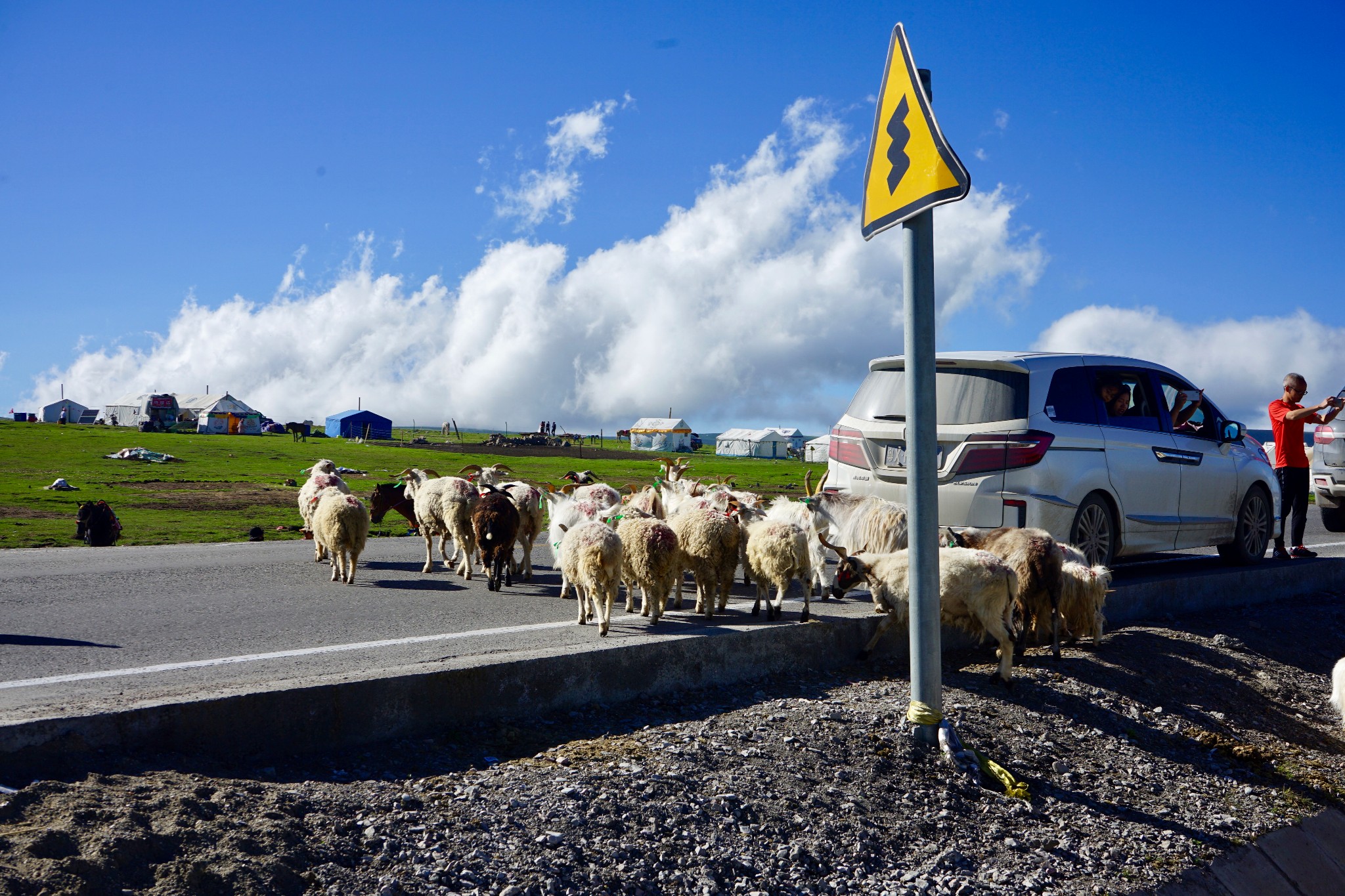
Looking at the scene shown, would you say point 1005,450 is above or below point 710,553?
above

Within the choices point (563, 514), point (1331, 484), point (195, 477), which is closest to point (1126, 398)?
point (563, 514)

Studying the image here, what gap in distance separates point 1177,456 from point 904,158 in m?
7.09

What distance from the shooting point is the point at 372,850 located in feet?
12.3

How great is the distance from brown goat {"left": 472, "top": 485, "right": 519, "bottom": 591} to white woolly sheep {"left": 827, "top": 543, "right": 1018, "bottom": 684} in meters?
4.06

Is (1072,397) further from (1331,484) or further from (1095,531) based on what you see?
(1331,484)

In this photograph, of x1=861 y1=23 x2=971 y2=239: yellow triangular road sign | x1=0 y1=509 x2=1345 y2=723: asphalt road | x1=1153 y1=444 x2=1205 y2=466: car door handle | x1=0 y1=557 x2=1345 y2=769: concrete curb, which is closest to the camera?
x1=0 y1=557 x2=1345 y2=769: concrete curb

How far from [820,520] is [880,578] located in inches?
85.3

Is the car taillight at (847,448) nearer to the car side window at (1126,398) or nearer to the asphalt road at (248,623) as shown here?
the asphalt road at (248,623)

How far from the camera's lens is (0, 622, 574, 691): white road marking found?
5.67 m

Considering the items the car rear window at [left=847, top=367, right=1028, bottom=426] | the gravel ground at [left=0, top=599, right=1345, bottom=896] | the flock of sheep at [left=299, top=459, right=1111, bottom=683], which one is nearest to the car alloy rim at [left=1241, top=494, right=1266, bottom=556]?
the flock of sheep at [left=299, top=459, right=1111, bottom=683]

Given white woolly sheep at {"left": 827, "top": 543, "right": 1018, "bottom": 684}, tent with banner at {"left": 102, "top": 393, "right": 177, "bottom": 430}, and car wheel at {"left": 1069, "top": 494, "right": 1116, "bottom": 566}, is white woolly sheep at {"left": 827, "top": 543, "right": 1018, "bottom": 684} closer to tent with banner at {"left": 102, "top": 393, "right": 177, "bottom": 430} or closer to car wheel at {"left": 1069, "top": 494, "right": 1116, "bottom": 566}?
car wheel at {"left": 1069, "top": 494, "right": 1116, "bottom": 566}

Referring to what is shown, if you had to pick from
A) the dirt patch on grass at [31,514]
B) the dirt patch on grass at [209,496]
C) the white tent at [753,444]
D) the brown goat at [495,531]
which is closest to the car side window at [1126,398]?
the brown goat at [495,531]

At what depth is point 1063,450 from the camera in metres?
8.83

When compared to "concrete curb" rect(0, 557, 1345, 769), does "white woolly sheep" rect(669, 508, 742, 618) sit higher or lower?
higher
